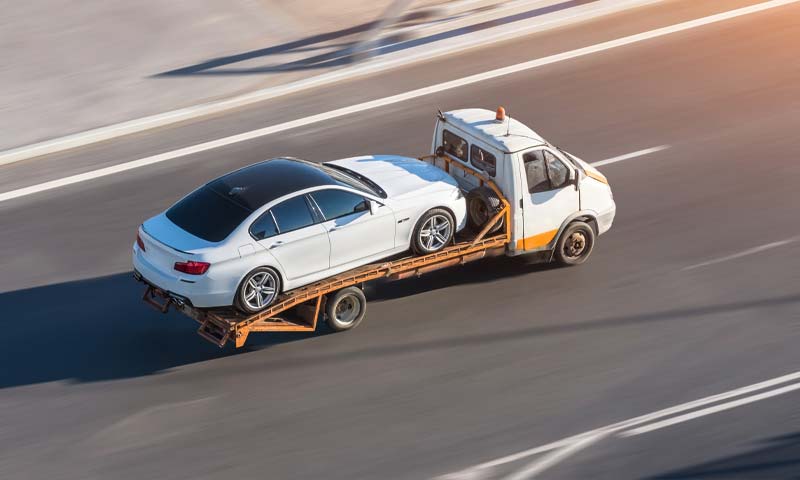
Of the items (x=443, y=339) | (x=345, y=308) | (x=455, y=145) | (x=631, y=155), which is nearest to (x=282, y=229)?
(x=345, y=308)

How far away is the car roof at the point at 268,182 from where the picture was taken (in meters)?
13.2

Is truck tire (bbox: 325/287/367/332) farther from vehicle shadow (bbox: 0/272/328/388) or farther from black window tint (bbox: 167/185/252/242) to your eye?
black window tint (bbox: 167/185/252/242)

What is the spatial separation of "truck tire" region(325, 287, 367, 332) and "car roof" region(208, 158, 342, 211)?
4.23 feet

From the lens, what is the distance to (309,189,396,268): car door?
1341 centimetres

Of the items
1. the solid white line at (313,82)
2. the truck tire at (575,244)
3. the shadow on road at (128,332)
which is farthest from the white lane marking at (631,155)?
the solid white line at (313,82)

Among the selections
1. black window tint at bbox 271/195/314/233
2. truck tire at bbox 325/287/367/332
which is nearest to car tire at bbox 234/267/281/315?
black window tint at bbox 271/195/314/233

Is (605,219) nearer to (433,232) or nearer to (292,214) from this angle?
(433,232)


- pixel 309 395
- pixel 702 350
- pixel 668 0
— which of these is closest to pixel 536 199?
pixel 702 350

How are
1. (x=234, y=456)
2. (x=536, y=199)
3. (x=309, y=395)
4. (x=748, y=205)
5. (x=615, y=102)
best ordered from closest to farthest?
1. (x=234, y=456)
2. (x=309, y=395)
3. (x=536, y=199)
4. (x=748, y=205)
5. (x=615, y=102)

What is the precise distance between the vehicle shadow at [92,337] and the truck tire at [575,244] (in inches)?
134

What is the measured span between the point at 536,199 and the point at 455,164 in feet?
4.12

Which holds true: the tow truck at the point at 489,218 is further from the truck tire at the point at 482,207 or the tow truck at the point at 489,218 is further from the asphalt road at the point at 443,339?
the asphalt road at the point at 443,339

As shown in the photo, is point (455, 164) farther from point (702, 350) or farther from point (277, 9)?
point (277, 9)

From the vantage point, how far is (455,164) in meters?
15.3
